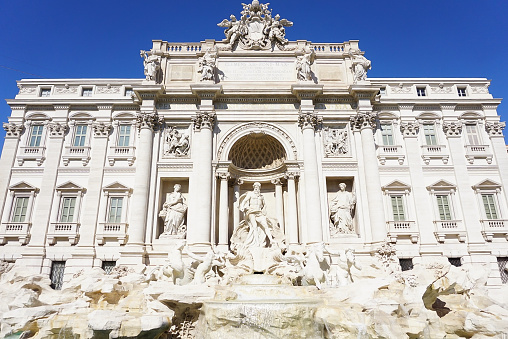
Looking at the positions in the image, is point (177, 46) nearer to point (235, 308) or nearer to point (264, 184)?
point (264, 184)

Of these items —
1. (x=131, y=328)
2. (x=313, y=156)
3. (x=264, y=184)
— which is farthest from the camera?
(x=264, y=184)

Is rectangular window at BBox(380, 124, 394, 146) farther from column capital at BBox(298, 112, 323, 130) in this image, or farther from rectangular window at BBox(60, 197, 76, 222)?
rectangular window at BBox(60, 197, 76, 222)

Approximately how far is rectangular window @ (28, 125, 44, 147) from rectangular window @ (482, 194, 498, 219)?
91.3ft

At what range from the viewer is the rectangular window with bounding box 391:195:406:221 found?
20.1m

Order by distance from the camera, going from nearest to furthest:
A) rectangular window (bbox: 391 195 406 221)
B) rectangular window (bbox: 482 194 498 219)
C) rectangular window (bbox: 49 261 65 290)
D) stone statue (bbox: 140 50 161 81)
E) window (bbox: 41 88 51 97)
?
rectangular window (bbox: 49 261 65 290), rectangular window (bbox: 391 195 406 221), rectangular window (bbox: 482 194 498 219), stone statue (bbox: 140 50 161 81), window (bbox: 41 88 51 97)

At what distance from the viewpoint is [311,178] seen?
1962cm

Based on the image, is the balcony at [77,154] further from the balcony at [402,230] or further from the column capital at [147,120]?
the balcony at [402,230]

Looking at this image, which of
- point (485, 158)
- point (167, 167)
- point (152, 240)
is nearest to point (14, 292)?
point (152, 240)

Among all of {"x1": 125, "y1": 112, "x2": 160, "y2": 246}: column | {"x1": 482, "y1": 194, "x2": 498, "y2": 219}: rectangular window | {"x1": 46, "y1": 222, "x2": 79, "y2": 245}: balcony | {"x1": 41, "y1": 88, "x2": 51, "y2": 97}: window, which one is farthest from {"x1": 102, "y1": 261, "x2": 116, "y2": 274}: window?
{"x1": 482, "y1": 194, "x2": 498, "y2": 219}: rectangular window

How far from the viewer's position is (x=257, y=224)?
18906 mm

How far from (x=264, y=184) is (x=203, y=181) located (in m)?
4.29

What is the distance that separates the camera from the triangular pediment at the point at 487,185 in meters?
20.6

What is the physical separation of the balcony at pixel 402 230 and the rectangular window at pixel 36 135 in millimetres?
22117

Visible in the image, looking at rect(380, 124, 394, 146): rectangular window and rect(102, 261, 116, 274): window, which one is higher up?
rect(380, 124, 394, 146): rectangular window
